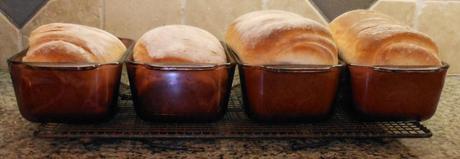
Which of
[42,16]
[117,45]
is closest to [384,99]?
[117,45]

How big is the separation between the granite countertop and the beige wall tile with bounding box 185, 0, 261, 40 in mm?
420

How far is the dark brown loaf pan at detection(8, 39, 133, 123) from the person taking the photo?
537 mm

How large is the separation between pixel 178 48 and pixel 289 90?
0.16 meters

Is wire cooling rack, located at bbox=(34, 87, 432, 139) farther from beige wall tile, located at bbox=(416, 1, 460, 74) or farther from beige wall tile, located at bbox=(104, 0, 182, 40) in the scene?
beige wall tile, located at bbox=(416, 1, 460, 74)

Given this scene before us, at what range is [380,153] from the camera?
1.91 ft

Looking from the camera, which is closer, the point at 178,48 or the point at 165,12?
the point at 178,48

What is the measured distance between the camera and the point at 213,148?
575mm

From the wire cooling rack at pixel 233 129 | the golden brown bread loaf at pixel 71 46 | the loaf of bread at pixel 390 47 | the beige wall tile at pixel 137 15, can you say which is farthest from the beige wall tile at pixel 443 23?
the golden brown bread loaf at pixel 71 46

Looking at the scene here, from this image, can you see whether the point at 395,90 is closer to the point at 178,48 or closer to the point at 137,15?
the point at 178,48

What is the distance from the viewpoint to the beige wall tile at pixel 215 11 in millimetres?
955

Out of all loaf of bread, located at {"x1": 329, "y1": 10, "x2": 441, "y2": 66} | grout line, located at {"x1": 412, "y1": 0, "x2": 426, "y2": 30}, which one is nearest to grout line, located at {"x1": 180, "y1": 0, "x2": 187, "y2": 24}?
loaf of bread, located at {"x1": 329, "y1": 10, "x2": 441, "y2": 66}

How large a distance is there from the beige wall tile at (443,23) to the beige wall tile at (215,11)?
383 millimetres

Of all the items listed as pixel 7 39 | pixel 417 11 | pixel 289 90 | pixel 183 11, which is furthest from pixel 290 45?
pixel 7 39

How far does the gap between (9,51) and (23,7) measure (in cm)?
10
